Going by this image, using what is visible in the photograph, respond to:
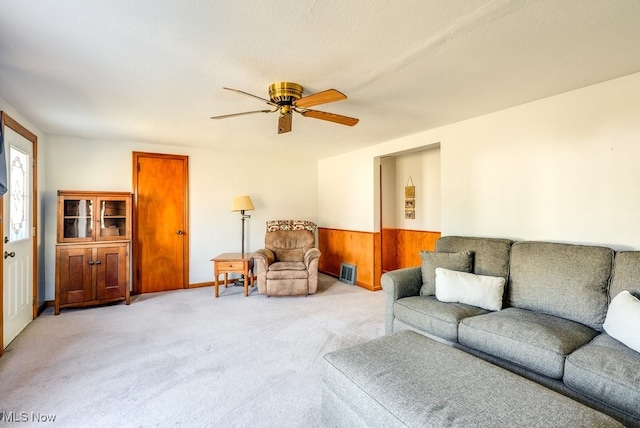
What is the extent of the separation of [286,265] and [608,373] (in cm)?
347

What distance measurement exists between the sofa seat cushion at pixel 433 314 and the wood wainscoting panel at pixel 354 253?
6.63 feet

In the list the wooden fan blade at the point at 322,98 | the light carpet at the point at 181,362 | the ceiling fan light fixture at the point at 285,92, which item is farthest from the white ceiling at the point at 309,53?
the light carpet at the point at 181,362

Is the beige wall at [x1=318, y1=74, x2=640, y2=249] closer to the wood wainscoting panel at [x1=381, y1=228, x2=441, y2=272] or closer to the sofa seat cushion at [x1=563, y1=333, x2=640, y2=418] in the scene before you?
the sofa seat cushion at [x1=563, y1=333, x2=640, y2=418]

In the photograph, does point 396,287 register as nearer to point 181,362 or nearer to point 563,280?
point 563,280

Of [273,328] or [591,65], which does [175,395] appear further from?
[591,65]

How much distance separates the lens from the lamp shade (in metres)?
4.76

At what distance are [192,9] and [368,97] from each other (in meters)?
1.58

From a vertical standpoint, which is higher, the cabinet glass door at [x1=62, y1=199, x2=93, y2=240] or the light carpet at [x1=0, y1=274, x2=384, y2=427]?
the cabinet glass door at [x1=62, y1=199, x2=93, y2=240]

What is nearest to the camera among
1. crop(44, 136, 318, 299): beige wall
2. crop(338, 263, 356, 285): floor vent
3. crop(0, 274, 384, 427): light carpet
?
crop(0, 274, 384, 427): light carpet

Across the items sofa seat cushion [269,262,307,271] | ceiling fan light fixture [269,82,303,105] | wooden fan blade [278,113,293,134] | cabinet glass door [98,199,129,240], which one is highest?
ceiling fan light fixture [269,82,303,105]

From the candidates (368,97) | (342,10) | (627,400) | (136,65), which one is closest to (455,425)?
(627,400)

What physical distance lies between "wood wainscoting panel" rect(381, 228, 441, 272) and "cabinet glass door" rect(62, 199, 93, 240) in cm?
452

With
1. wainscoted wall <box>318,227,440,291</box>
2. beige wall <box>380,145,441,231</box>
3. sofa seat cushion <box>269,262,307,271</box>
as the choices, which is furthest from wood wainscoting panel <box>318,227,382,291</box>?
sofa seat cushion <box>269,262,307,271</box>

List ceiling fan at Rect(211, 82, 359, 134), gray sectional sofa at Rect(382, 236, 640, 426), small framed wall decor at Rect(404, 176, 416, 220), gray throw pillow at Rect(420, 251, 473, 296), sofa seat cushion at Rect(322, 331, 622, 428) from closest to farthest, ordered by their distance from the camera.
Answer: sofa seat cushion at Rect(322, 331, 622, 428) → gray sectional sofa at Rect(382, 236, 640, 426) → ceiling fan at Rect(211, 82, 359, 134) → gray throw pillow at Rect(420, 251, 473, 296) → small framed wall decor at Rect(404, 176, 416, 220)
